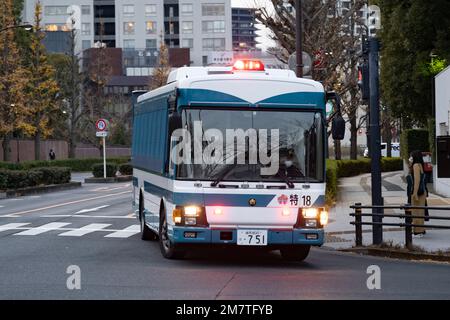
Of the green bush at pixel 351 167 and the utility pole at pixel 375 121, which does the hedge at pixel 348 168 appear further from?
the utility pole at pixel 375 121

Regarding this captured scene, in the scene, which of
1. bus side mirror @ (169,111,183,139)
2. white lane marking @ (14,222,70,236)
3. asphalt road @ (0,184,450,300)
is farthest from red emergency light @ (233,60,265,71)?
white lane marking @ (14,222,70,236)

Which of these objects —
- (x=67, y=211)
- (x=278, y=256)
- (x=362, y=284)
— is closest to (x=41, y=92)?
(x=67, y=211)

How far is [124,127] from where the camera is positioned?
3812 inches

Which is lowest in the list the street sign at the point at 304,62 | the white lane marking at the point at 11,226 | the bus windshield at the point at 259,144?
the white lane marking at the point at 11,226

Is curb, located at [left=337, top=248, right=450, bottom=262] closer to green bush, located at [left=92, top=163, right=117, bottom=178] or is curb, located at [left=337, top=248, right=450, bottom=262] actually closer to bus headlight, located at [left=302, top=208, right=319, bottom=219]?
bus headlight, located at [left=302, top=208, right=319, bottom=219]

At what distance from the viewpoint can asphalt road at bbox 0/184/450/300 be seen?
11188 mm

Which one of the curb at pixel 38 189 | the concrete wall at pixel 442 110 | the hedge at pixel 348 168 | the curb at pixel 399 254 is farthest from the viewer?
the curb at pixel 38 189

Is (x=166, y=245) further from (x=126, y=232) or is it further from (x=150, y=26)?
(x=150, y=26)

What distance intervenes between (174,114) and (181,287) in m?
3.59

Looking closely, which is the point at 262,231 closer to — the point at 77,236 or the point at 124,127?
the point at 77,236

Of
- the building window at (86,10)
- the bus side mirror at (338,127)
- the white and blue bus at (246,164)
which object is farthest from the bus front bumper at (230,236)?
the building window at (86,10)

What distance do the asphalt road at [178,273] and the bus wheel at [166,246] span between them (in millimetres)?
238

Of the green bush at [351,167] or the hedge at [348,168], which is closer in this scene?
the hedge at [348,168]

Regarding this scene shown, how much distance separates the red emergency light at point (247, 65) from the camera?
15500 mm
